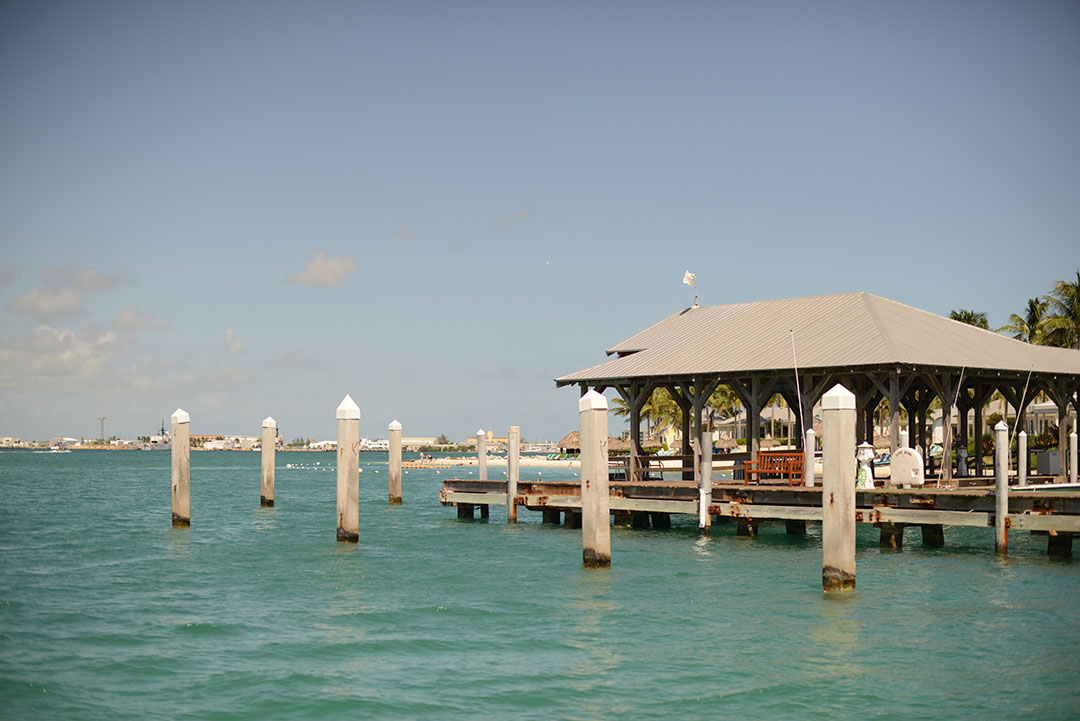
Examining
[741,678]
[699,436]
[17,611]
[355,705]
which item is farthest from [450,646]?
[699,436]

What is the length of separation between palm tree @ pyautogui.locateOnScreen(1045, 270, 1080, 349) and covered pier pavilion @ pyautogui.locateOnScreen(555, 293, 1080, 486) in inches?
863

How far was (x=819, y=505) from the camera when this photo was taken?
81.1ft

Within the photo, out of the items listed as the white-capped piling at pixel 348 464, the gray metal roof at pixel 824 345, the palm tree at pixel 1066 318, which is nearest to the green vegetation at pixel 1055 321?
the palm tree at pixel 1066 318

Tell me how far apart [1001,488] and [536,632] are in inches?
410

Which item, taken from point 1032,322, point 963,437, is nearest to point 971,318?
point 1032,322

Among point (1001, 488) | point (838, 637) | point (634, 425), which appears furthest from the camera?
point (634, 425)

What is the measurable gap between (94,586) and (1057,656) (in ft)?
55.2

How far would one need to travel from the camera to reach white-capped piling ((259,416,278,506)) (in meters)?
37.9

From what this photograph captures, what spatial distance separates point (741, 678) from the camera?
13.8 metres

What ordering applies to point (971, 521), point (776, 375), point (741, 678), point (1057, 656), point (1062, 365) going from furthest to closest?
point (1062, 365)
point (776, 375)
point (971, 521)
point (1057, 656)
point (741, 678)

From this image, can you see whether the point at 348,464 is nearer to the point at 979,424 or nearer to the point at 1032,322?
the point at 979,424

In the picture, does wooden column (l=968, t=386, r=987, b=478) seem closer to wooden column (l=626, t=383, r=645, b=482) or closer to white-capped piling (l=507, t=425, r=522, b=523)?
wooden column (l=626, t=383, r=645, b=482)

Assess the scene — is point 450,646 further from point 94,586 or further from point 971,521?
point 971,521

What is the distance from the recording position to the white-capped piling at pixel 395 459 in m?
39.2
